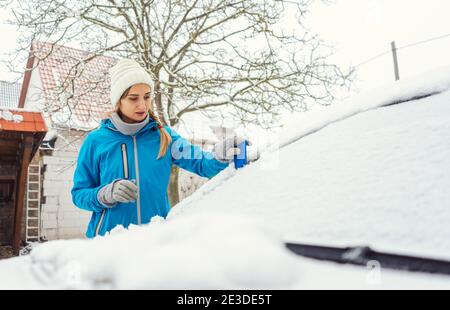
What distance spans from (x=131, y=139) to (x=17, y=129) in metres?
3.92

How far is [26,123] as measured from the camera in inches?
210

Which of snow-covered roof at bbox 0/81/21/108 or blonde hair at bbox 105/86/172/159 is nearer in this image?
blonde hair at bbox 105/86/172/159

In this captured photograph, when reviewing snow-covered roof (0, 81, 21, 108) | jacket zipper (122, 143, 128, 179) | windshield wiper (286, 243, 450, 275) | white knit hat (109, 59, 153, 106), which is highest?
snow-covered roof (0, 81, 21, 108)

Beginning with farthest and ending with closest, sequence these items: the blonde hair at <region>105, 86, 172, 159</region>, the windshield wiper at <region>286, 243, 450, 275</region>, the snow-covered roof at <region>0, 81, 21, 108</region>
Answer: the snow-covered roof at <region>0, 81, 21, 108</region>
the blonde hair at <region>105, 86, 172, 159</region>
the windshield wiper at <region>286, 243, 450, 275</region>

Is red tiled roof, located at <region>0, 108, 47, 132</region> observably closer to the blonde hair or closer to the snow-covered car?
the blonde hair

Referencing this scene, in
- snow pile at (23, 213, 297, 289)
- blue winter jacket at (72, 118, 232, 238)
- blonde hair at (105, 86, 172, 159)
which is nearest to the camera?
snow pile at (23, 213, 297, 289)

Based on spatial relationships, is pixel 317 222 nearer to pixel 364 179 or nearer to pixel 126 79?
pixel 364 179

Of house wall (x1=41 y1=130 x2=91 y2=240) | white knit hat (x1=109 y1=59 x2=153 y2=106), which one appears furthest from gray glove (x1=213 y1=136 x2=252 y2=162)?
house wall (x1=41 y1=130 x2=91 y2=240)

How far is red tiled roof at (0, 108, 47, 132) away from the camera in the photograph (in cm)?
520

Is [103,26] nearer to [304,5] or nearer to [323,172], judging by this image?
[304,5]

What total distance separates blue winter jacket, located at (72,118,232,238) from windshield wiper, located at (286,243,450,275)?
1111 mm
